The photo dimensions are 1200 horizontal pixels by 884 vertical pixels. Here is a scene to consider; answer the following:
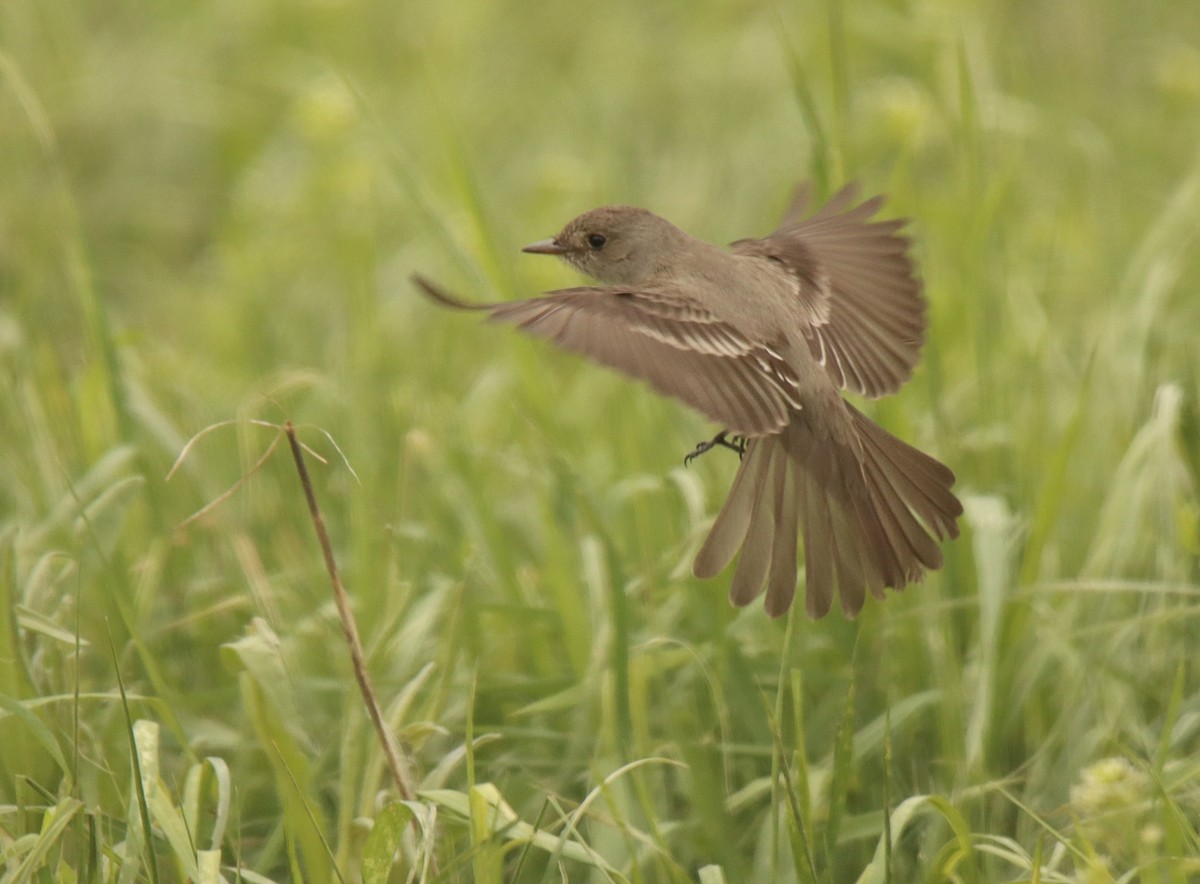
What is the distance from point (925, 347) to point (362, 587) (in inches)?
55.3

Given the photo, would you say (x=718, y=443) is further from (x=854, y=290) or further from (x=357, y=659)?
(x=357, y=659)

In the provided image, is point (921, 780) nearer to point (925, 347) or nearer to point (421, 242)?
point (925, 347)

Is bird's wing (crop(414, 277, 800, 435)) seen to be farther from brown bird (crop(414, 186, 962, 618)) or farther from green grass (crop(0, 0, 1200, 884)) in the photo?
green grass (crop(0, 0, 1200, 884))

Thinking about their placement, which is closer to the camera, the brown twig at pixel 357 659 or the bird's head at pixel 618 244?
the brown twig at pixel 357 659

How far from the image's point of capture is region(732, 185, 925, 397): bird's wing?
335 centimetres

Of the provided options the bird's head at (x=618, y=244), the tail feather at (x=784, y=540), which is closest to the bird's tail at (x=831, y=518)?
the tail feather at (x=784, y=540)

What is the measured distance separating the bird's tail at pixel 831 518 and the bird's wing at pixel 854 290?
7.7 inches

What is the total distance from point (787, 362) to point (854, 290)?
1.58 feet

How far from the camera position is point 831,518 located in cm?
309

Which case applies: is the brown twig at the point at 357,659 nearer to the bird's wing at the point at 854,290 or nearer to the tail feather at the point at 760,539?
the tail feather at the point at 760,539

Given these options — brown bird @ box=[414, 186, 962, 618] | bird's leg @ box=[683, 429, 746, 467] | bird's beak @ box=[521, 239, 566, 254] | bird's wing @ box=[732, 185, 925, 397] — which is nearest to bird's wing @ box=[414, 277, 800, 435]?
brown bird @ box=[414, 186, 962, 618]

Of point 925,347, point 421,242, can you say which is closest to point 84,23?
point 421,242

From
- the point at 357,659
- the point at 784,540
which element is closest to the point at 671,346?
the point at 784,540

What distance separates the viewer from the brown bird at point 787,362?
281 centimetres
